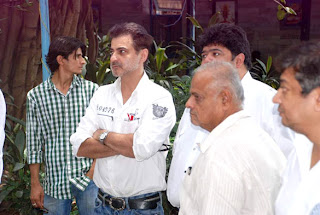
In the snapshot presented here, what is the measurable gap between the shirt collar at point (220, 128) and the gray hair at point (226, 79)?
0.22 feet

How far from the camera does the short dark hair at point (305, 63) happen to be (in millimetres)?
1518

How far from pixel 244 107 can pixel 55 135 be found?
1386mm

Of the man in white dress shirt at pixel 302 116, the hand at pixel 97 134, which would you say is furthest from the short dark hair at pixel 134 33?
the man in white dress shirt at pixel 302 116

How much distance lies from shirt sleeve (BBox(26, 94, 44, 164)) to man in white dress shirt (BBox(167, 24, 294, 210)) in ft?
3.62

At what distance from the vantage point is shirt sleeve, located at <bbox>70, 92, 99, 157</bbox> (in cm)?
269

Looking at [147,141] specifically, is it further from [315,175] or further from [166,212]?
[166,212]

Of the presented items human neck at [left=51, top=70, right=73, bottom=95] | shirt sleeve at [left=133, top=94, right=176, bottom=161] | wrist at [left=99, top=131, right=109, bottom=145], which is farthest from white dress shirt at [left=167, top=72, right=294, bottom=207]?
human neck at [left=51, top=70, right=73, bottom=95]

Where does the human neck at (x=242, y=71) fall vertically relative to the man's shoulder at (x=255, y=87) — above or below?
above

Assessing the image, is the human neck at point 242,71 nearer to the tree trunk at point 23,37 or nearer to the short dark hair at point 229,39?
the short dark hair at point 229,39

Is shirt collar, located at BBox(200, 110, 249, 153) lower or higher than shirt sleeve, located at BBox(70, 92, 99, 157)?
higher

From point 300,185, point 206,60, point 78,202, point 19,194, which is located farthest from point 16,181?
point 300,185

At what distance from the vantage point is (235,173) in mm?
1590

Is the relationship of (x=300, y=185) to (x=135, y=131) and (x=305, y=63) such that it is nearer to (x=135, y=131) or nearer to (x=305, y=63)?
(x=305, y=63)

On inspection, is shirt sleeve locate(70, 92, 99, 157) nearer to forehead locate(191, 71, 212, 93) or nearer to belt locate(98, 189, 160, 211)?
belt locate(98, 189, 160, 211)
